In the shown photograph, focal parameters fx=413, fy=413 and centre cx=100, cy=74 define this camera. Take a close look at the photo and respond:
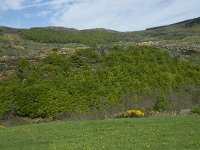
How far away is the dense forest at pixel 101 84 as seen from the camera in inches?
1163

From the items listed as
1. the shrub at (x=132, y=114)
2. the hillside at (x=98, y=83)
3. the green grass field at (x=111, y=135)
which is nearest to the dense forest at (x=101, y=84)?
the hillside at (x=98, y=83)

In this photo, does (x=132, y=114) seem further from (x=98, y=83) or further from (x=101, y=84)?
(x=98, y=83)

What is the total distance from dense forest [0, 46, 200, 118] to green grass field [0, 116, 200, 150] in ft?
22.7

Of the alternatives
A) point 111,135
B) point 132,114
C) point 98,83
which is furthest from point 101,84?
point 111,135

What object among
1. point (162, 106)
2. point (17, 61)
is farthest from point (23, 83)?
point (162, 106)

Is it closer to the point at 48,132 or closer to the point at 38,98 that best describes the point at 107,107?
the point at 38,98

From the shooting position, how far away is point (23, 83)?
31250 mm

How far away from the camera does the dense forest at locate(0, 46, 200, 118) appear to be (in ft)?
96.9

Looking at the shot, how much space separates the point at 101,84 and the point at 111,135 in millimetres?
13109

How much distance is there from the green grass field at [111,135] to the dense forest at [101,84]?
691cm

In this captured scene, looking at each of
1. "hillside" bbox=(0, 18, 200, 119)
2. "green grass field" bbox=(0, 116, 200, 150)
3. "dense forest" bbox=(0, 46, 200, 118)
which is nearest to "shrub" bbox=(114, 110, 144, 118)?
"hillside" bbox=(0, 18, 200, 119)

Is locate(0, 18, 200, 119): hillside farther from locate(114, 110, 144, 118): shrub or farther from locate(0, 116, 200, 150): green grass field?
locate(0, 116, 200, 150): green grass field

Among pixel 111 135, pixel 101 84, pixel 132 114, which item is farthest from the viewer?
pixel 101 84

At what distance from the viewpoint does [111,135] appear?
18.4 metres
